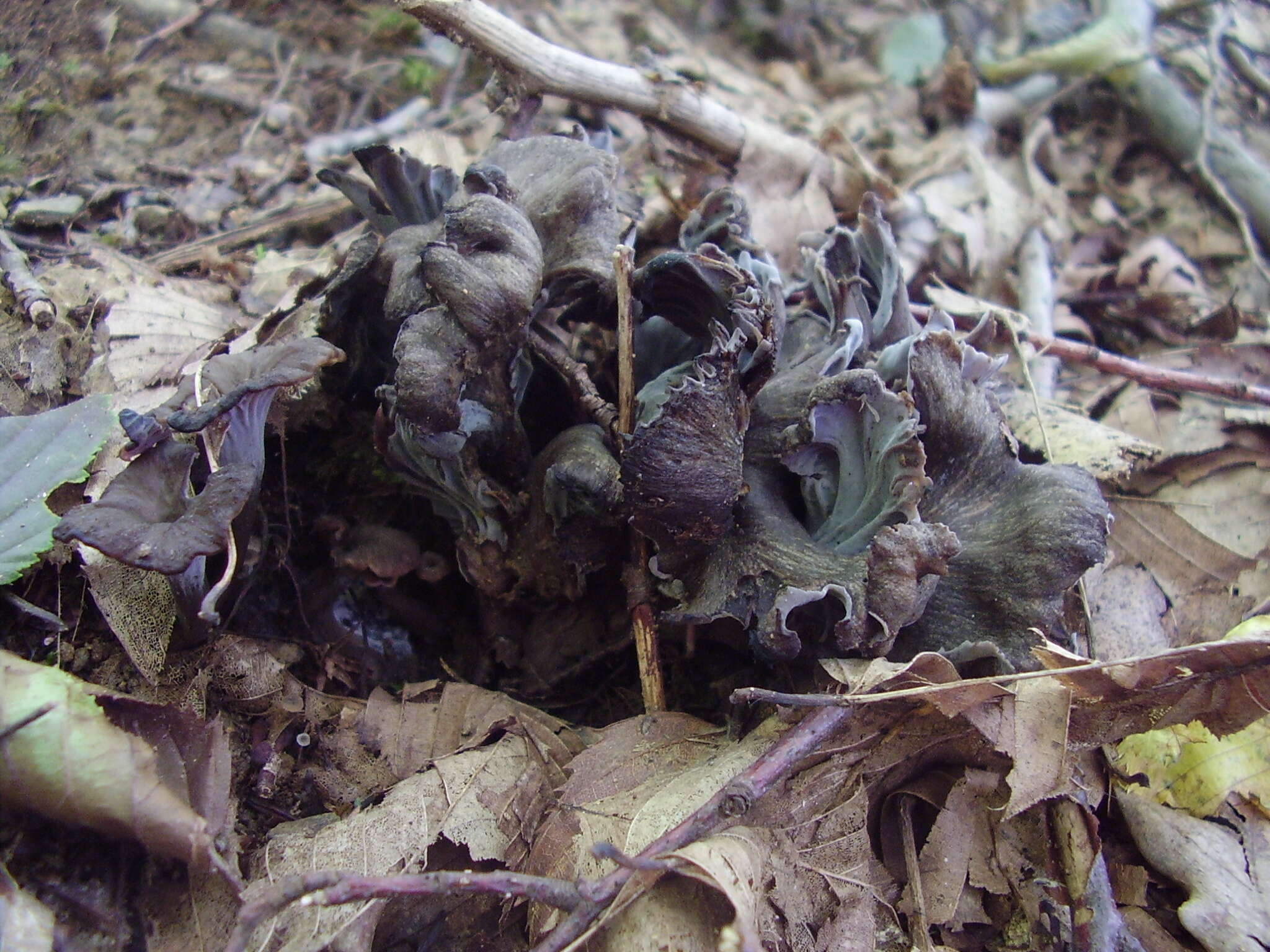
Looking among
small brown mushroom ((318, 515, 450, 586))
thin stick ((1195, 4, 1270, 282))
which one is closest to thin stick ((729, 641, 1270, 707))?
small brown mushroom ((318, 515, 450, 586))

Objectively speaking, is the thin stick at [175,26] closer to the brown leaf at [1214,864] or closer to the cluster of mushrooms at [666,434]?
the cluster of mushrooms at [666,434]

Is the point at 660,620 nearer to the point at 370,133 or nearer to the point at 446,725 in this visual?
the point at 446,725

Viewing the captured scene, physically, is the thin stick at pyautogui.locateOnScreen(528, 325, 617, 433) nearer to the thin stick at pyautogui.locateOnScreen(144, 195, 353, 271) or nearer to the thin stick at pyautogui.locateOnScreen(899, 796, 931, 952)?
the thin stick at pyautogui.locateOnScreen(899, 796, 931, 952)

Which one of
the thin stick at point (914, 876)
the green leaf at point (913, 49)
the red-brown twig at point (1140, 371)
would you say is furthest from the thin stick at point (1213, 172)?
the thin stick at point (914, 876)

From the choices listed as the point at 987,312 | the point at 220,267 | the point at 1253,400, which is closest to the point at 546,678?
the point at 987,312

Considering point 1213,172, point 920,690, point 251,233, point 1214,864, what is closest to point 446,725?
point 920,690

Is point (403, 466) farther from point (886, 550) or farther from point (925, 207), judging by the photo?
point (925, 207)

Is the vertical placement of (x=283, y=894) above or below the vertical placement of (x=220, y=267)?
below
